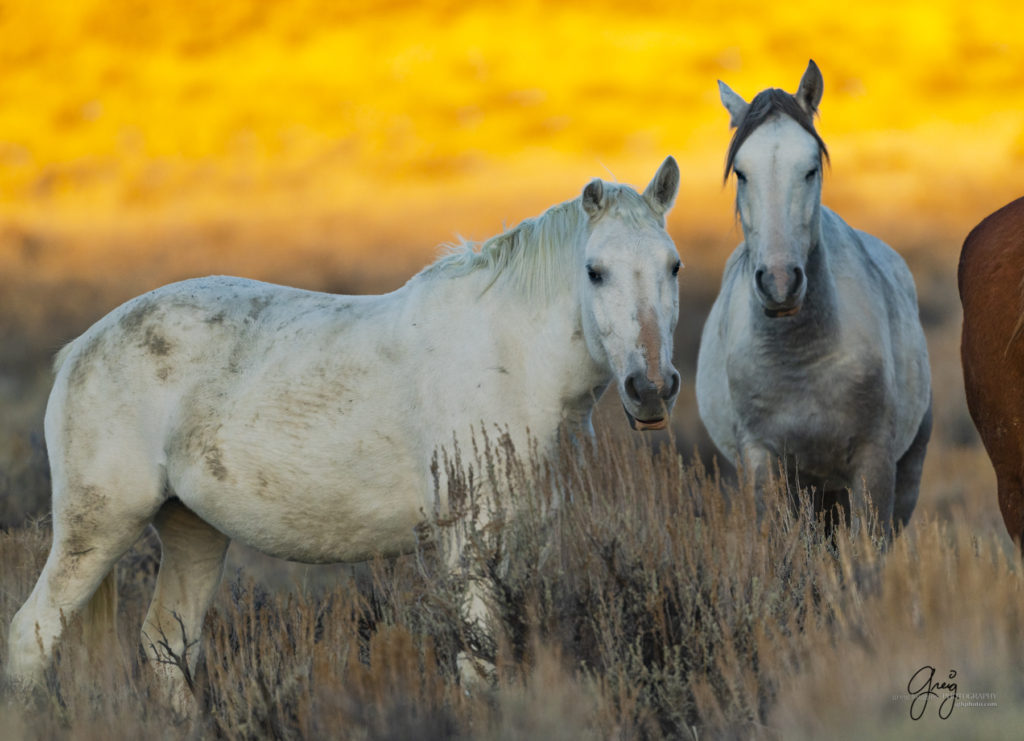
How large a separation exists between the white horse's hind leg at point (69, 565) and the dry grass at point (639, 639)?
0.33m

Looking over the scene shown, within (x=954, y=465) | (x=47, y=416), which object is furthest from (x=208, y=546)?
(x=954, y=465)

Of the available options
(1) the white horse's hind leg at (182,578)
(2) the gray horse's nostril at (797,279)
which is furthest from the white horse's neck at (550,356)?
(1) the white horse's hind leg at (182,578)

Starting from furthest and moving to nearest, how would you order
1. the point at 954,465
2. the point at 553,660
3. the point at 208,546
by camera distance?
the point at 954,465 < the point at 208,546 < the point at 553,660

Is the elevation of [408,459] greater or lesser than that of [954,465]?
greater

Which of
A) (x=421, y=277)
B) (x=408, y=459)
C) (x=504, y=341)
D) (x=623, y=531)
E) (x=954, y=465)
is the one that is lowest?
(x=954, y=465)

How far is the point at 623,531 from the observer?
13.1 ft

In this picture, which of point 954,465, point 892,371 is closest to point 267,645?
point 892,371

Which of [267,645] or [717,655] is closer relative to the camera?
[717,655]

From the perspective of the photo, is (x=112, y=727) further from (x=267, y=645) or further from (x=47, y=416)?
(x=47, y=416)

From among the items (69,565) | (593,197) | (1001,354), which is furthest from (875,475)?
(69,565)

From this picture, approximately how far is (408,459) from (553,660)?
1.09 m

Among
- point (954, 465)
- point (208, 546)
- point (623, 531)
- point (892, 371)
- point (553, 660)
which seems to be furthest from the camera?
point (954, 465)

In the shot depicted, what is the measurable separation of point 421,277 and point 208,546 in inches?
62.2
